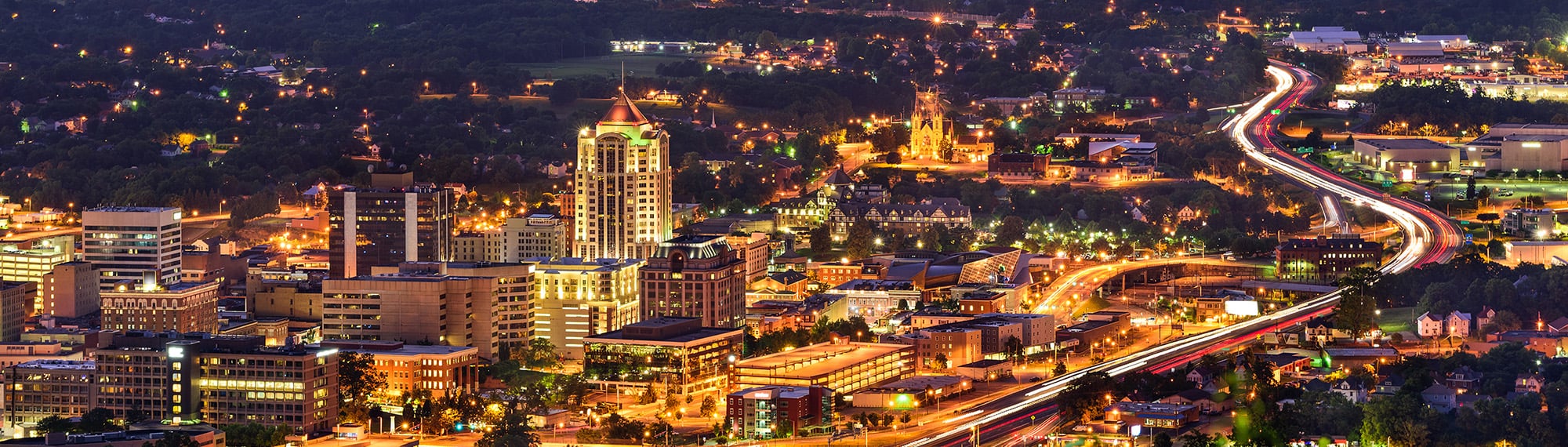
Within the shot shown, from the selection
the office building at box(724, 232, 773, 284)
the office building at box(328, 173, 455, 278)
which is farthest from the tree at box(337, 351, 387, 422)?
the office building at box(724, 232, 773, 284)

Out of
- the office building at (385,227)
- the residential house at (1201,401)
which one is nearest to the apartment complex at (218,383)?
the office building at (385,227)

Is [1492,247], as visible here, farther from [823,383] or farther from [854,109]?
[854,109]

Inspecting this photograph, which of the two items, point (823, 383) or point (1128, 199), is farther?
point (1128, 199)

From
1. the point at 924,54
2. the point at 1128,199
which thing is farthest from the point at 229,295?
the point at 924,54

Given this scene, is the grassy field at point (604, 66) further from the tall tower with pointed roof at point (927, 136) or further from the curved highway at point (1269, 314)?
the curved highway at point (1269, 314)

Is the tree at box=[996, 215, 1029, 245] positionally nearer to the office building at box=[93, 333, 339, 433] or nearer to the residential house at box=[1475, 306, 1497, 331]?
the residential house at box=[1475, 306, 1497, 331]
